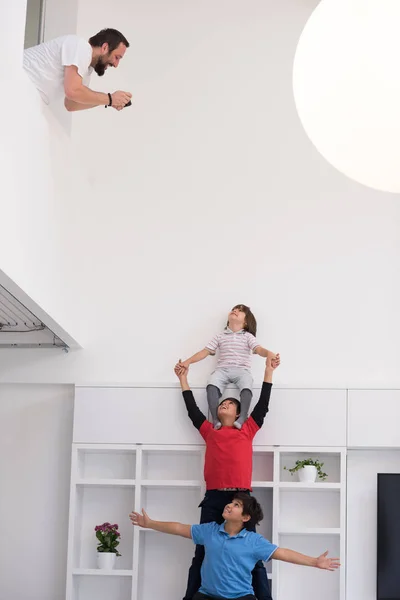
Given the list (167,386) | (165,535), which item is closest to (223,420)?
(167,386)

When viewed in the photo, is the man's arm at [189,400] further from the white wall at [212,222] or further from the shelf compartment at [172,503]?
the shelf compartment at [172,503]

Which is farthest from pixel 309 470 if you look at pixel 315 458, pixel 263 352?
pixel 263 352

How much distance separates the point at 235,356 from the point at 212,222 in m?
0.99

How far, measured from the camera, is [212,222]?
6.23 meters

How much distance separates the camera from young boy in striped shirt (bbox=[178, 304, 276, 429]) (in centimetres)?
564

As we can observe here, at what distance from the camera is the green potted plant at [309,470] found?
5.60 m

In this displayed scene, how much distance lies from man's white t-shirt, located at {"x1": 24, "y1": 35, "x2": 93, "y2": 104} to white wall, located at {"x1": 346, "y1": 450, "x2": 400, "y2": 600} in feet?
9.55

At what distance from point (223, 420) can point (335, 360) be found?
2.98 feet

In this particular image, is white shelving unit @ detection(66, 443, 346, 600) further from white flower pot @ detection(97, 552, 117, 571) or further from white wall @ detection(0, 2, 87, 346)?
white wall @ detection(0, 2, 87, 346)

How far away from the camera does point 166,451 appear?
588cm

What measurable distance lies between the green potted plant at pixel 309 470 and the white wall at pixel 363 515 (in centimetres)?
21

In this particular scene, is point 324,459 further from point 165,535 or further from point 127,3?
point 127,3

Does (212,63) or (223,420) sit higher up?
(212,63)

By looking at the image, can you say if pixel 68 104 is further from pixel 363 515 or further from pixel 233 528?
pixel 363 515
